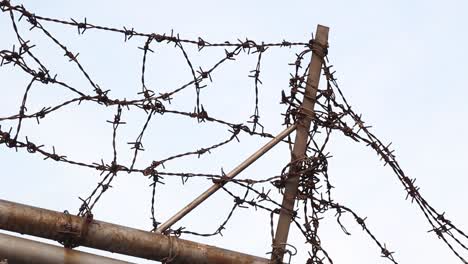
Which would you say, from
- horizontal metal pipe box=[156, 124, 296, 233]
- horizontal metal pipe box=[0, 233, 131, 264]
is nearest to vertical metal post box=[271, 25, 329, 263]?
horizontal metal pipe box=[156, 124, 296, 233]

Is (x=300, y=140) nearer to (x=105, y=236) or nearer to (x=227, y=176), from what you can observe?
(x=227, y=176)

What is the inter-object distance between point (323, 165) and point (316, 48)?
80 centimetres

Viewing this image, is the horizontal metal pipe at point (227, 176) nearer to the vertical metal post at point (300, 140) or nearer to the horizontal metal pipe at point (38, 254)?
the vertical metal post at point (300, 140)


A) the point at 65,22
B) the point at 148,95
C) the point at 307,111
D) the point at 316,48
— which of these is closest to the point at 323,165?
the point at 307,111

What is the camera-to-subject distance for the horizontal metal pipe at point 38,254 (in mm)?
5043

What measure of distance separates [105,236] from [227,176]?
97cm

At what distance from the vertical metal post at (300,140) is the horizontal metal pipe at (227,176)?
90mm

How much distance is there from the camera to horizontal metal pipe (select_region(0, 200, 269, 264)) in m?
5.20

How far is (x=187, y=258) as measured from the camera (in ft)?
18.5

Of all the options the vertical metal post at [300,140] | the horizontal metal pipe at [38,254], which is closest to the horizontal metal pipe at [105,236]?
the horizontal metal pipe at [38,254]

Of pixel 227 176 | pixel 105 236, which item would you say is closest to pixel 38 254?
pixel 105 236

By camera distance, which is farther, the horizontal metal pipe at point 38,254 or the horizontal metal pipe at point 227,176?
the horizontal metal pipe at point 227,176

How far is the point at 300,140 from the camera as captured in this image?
6.24 m

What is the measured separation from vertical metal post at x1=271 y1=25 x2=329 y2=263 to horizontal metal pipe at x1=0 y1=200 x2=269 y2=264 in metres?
0.36
